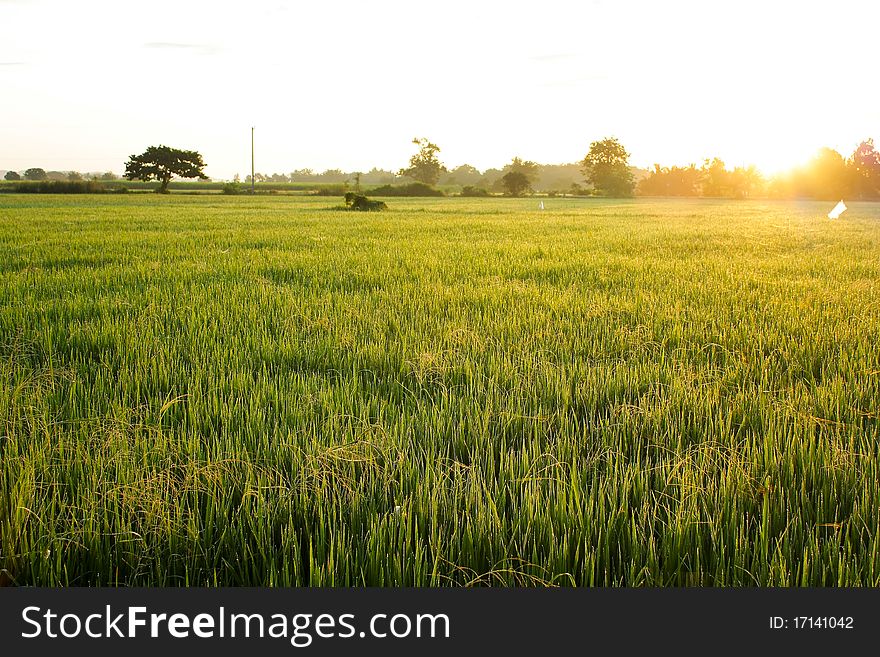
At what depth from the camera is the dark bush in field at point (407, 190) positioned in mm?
55781

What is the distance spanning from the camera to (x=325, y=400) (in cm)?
267


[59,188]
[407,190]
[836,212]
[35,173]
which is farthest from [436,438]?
[35,173]

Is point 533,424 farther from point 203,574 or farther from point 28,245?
point 28,245

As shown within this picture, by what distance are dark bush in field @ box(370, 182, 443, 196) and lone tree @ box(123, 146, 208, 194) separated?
54.6 ft

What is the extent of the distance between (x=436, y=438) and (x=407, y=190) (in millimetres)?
57121

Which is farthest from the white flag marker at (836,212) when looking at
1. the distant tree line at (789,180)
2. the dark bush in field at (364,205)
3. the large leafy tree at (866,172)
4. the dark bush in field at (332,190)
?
the large leafy tree at (866,172)

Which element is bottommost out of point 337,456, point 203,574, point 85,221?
point 203,574

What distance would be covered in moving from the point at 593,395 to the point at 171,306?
349 cm

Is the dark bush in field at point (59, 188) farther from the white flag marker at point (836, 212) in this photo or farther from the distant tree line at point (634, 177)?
the white flag marker at point (836, 212)

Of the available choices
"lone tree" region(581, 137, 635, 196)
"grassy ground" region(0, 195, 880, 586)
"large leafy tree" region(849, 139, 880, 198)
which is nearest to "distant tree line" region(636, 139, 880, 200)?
"large leafy tree" region(849, 139, 880, 198)

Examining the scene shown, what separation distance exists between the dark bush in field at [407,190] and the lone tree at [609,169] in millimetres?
25945

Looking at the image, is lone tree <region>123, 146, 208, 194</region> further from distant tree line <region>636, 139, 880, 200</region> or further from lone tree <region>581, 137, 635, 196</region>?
distant tree line <region>636, 139, 880, 200</region>

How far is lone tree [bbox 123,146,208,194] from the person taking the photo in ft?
189

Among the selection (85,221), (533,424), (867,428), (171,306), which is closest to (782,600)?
(533,424)
